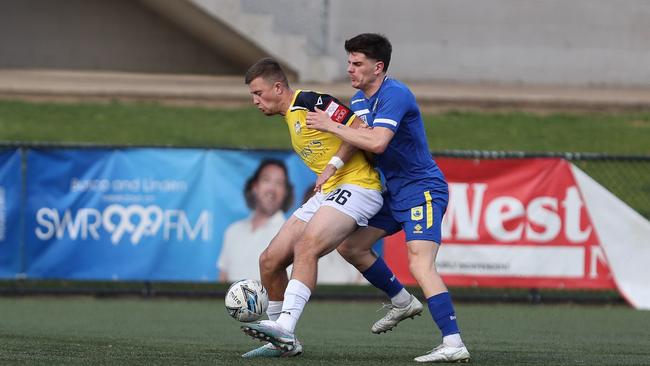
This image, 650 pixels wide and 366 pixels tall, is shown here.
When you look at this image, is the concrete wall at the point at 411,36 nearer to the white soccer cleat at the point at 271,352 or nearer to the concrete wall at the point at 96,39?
the concrete wall at the point at 96,39

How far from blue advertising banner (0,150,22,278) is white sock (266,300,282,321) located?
18.5ft

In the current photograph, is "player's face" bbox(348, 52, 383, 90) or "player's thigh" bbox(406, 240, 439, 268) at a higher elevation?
"player's face" bbox(348, 52, 383, 90)

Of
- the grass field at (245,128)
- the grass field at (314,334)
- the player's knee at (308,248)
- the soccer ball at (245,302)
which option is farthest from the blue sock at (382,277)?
the grass field at (245,128)

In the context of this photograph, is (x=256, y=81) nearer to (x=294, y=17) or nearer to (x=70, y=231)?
(x=70, y=231)

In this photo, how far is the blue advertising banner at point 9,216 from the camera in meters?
A: 12.5

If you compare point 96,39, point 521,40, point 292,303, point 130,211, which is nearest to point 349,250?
point 292,303

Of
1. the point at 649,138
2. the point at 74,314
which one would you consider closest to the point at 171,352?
the point at 74,314

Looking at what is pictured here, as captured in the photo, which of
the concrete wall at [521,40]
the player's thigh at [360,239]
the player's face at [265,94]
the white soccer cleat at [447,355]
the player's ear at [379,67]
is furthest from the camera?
the concrete wall at [521,40]

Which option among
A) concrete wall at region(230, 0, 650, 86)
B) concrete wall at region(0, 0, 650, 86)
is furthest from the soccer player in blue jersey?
concrete wall at region(230, 0, 650, 86)

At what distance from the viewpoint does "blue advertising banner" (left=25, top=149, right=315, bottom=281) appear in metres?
12.5

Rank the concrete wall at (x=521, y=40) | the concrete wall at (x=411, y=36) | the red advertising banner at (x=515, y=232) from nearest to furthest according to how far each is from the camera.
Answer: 1. the red advertising banner at (x=515, y=232)
2. the concrete wall at (x=411, y=36)
3. the concrete wall at (x=521, y=40)

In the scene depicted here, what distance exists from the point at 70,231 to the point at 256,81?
18.7 feet

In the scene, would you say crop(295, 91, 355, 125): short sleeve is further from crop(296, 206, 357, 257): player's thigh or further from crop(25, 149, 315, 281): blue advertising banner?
crop(25, 149, 315, 281): blue advertising banner

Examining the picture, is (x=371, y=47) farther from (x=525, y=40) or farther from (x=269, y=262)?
(x=525, y=40)
